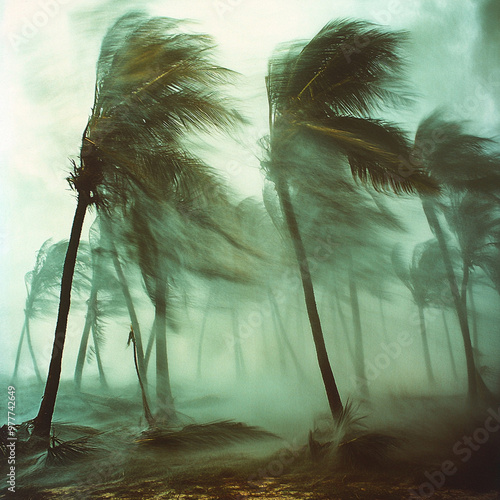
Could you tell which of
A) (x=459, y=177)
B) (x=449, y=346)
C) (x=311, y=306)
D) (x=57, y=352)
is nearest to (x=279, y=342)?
(x=311, y=306)

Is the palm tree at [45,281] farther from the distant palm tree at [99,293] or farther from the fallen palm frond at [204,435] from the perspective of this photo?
the fallen palm frond at [204,435]

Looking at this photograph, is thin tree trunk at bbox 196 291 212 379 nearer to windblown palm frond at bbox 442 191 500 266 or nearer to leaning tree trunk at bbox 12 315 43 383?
leaning tree trunk at bbox 12 315 43 383

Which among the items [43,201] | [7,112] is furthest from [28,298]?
[7,112]

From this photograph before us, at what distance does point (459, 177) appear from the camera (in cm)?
397

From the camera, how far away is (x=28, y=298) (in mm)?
3338

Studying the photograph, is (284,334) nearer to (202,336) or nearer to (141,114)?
(202,336)

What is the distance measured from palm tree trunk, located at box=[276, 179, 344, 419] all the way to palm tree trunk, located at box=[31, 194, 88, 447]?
1816mm

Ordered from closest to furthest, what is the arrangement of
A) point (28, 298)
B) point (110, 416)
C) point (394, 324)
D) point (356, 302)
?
point (110, 416) < point (28, 298) < point (394, 324) < point (356, 302)

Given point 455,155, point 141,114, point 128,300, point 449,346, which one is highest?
point 141,114

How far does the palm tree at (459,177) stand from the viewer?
A: 3.77 meters

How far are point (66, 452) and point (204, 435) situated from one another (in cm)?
98

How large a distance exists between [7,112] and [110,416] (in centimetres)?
289

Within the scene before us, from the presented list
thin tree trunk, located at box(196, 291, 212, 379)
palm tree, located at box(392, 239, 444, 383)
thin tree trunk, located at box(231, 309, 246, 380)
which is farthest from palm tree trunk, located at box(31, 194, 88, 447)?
palm tree, located at box(392, 239, 444, 383)

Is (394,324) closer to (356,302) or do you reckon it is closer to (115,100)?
(356,302)
